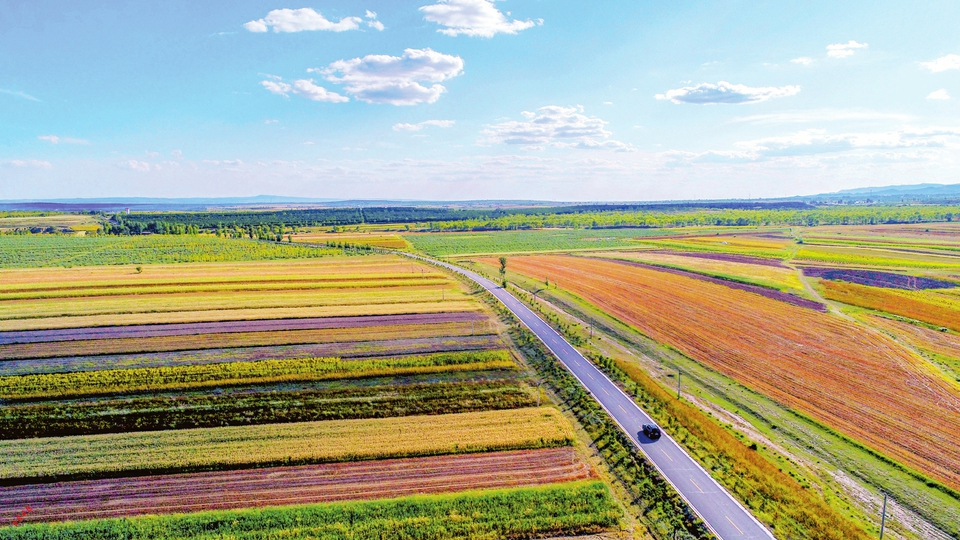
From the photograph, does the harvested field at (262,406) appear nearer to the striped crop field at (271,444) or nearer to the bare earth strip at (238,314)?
the striped crop field at (271,444)

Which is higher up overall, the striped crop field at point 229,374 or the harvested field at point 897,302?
the harvested field at point 897,302

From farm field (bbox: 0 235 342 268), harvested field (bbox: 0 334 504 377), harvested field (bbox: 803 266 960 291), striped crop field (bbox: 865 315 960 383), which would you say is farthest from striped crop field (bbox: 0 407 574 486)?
farm field (bbox: 0 235 342 268)

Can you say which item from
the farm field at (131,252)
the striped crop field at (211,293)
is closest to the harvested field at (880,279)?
the striped crop field at (211,293)

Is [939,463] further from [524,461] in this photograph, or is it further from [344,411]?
[344,411]

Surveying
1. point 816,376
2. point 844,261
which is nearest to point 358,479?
point 816,376

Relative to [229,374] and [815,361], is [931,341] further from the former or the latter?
[229,374]

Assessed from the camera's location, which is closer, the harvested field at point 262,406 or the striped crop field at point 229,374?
the harvested field at point 262,406

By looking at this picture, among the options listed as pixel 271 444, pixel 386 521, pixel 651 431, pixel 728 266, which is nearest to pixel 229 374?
pixel 271 444
